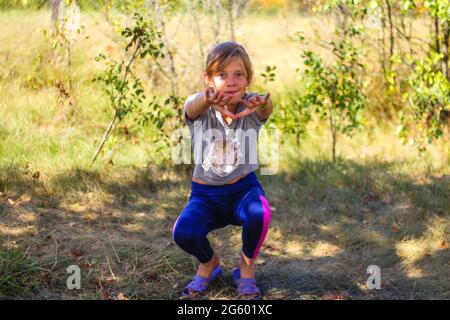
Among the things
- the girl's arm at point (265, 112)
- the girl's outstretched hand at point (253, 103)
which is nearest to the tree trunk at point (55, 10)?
the girl's arm at point (265, 112)

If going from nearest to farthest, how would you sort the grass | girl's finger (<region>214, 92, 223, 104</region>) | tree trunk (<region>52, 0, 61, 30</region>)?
girl's finger (<region>214, 92, 223, 104</region>) → the grass → tree trunk (<region>52, 0, 61, 30</region>)

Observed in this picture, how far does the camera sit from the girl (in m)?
3.18

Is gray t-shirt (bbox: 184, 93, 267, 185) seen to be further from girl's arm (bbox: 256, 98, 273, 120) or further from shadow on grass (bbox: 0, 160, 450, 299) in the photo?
shadow on grass (bbox: 0, 160, 450, 299)

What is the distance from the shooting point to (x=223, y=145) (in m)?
3.29

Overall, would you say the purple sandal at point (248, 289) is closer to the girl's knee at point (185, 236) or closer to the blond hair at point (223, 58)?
the girl's knee at point (185, 236)

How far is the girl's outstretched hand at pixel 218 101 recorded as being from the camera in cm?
298

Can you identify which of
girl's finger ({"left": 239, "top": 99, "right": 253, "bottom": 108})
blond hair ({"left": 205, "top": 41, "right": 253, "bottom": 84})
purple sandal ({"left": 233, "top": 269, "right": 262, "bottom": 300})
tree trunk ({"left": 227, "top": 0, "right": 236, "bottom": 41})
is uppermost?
tree trunk ({"left": 227, "top": 0, "right": 236, "bottom": 41})

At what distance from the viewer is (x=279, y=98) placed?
21.5 feet

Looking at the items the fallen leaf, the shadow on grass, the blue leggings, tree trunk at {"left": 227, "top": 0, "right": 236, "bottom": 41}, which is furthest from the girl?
tree trunk at {"left": 227, "top": 0, "right": 236, "bottom": 41}

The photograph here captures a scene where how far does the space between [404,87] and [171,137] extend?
2197 mm

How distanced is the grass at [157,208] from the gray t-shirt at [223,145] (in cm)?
61

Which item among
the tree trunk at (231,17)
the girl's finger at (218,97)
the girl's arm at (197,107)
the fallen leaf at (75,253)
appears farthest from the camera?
the tree trunk at (231,17)

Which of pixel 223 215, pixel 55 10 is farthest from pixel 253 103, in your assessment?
pixel 55 10
